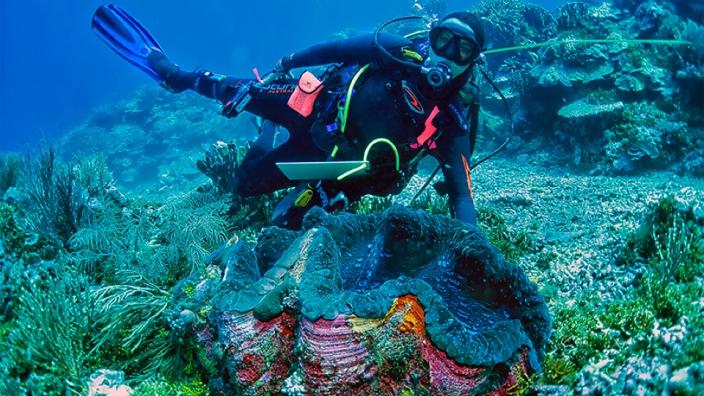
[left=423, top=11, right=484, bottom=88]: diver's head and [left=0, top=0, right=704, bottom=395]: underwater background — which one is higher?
[left=423, top=11, right=484, bottom=88]: diver's head

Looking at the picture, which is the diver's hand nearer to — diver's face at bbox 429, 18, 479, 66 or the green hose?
the green hose

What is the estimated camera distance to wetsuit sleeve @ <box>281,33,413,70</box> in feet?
13.4

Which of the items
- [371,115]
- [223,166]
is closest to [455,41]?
[371,115]

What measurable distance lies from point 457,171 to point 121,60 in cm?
8135

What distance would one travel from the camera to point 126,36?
243 inches

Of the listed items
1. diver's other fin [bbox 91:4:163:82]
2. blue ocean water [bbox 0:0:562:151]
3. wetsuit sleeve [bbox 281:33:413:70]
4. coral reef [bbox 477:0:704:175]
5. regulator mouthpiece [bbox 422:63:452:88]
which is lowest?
coral reef [bbox 477:0:704:175]

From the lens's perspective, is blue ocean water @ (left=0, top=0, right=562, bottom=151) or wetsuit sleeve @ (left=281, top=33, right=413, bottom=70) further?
blue ocean water @ (left=0, top=0, right=562, bottom=151)

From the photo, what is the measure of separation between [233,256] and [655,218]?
12.1 ft

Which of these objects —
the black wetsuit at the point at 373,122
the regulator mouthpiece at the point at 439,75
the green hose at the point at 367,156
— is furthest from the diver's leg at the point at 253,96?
the regulator mouthpiece at the point at 439,75

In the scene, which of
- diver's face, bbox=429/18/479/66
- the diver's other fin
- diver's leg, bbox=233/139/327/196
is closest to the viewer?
diver's face, bbox=429/18/479/66

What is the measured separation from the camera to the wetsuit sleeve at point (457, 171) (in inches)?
143

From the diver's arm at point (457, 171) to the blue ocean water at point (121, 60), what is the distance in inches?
1591

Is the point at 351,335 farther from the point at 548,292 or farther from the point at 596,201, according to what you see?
the point at 596,201

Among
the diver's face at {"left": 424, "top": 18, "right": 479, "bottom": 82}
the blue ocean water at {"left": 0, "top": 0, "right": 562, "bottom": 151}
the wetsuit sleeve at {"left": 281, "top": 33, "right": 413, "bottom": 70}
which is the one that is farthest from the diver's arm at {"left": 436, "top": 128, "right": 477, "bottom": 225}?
the blue ocean water at {"left": 0, "top": 0, "right": 562, "bottom": 151}
